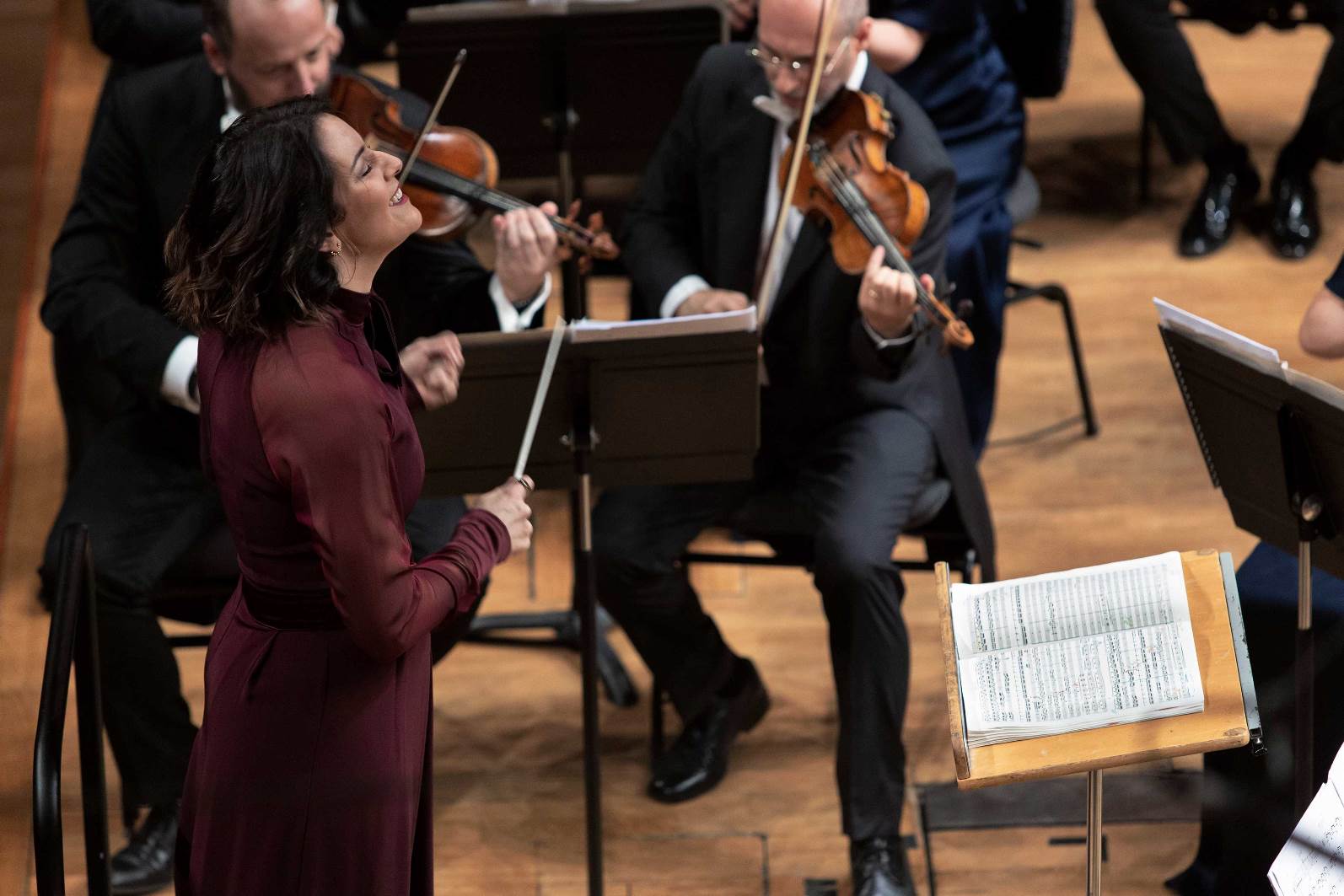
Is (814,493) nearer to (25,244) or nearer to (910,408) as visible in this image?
(910,408)

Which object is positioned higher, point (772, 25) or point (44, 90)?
point (772, 25)

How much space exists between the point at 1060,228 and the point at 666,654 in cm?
225

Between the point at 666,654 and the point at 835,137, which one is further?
the point at 666,654

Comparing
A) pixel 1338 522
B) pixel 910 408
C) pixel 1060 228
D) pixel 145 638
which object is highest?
pixel 1338 522

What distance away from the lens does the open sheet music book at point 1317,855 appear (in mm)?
1839

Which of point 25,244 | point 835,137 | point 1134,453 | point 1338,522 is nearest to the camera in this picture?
point 1338,522

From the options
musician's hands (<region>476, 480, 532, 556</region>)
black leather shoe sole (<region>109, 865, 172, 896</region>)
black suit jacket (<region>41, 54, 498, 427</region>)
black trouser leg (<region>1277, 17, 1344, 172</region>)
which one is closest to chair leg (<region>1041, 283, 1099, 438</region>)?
black trouser leg (<region>1277, 17, 1344, 172</region>)

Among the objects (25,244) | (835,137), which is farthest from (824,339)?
(25,244)

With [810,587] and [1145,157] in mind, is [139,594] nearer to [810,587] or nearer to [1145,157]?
[810,587]

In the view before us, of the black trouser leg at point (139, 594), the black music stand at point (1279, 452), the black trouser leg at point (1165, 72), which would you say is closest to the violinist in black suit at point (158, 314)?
the black trouser leg at point (139, 594)

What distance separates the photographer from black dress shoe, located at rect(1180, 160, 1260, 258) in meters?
4.54

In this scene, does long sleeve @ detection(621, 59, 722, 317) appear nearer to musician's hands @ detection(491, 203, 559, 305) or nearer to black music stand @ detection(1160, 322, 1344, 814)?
musician's hands @ detection(491, 203, 559, 305)

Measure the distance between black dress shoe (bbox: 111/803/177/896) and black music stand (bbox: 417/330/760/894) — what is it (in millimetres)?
696

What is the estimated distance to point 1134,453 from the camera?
3883 millimetres
